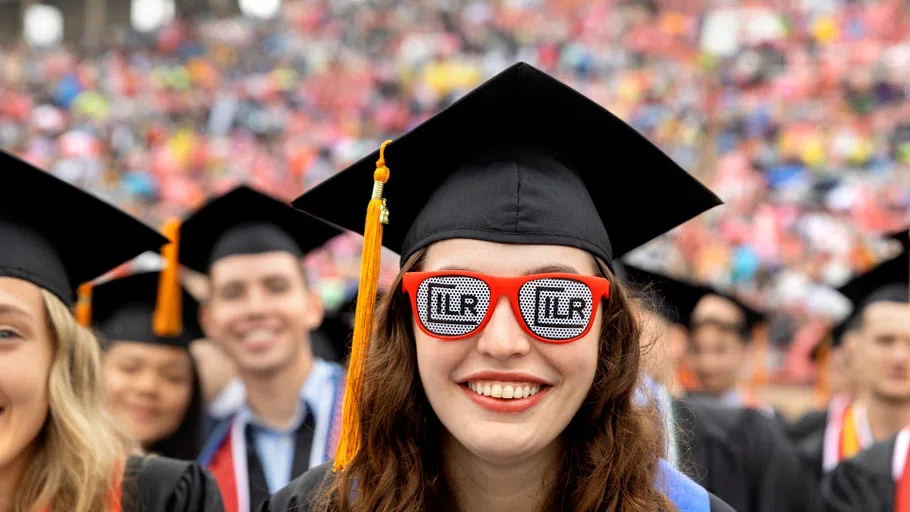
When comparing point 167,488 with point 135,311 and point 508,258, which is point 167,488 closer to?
point 508,258

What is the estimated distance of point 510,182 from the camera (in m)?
2.20

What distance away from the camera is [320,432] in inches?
160

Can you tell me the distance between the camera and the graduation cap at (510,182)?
2.17m

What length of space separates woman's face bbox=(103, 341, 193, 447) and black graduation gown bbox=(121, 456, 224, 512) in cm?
157

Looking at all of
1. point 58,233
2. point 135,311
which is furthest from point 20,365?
point 135,311

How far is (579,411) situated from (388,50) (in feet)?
56.3

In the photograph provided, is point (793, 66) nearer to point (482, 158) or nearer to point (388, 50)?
point (388, 50)

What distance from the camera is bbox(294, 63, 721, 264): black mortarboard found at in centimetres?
216

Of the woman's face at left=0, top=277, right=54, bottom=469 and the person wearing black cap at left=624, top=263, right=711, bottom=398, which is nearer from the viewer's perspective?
the woman's face at left=0, top=277, right=54, bottom=469

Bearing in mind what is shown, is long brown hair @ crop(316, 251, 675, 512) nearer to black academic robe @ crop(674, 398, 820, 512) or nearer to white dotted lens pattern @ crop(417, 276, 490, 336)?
white dotted lens pattern @ crop(417, 276, 490, 336)

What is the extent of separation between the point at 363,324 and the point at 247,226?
228cm

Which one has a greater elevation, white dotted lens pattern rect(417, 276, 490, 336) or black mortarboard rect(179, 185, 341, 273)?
black mortarboard rect(179, 185, 341, 273)

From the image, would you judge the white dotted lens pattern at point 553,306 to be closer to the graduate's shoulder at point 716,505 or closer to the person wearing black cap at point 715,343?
the graduate's shoulder at point 716,505

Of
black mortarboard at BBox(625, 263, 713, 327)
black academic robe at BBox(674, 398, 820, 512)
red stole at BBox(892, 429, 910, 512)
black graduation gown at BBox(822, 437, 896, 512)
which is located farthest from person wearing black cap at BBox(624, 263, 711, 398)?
red stole at BBox(892, 429, 910, 512)
